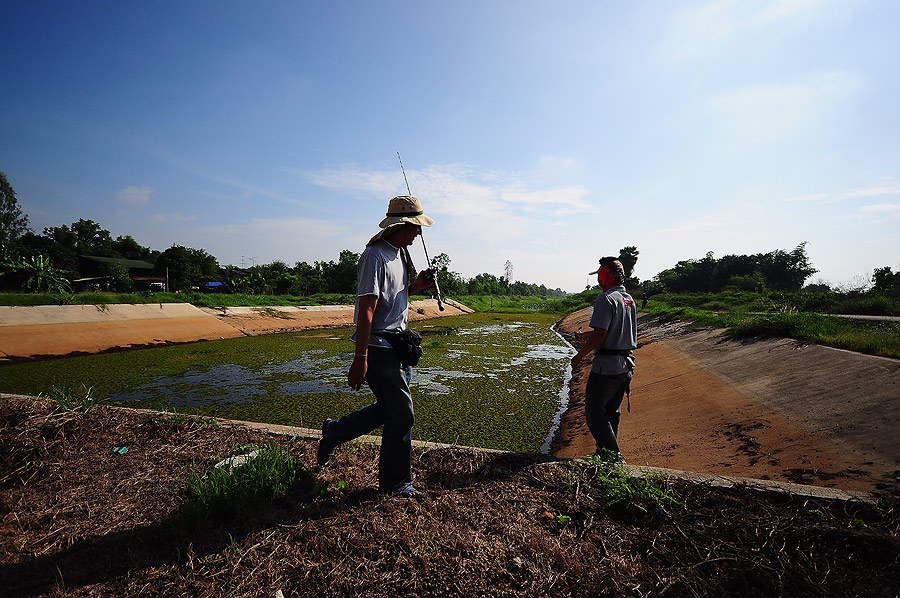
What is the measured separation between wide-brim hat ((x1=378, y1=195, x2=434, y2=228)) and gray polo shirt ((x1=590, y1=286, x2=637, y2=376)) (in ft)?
4.51

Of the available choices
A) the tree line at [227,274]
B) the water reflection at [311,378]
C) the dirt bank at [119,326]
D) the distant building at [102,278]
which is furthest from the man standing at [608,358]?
the distant building at [102,278]

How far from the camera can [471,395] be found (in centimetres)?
619

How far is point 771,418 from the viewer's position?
366 cm

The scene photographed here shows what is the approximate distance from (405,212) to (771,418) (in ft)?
13.4

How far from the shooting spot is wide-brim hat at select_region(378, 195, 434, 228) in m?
2.25

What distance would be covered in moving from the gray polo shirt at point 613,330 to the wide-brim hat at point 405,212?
1374mm

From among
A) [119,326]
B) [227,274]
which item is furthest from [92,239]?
[119,326]

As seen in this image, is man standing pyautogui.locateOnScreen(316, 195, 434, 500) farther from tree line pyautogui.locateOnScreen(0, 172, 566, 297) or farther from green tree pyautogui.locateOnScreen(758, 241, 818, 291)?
green tree pyautogui.locateOnScreen(758, 241, 818, 291)

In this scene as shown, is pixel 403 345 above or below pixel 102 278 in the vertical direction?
below

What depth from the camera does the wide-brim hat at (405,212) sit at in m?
2.25

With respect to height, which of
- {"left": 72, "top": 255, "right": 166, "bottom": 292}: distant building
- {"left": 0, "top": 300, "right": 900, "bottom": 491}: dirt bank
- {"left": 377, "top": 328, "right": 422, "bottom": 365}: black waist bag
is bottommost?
{"left": 0, "top": 300, "right": 900, "bottom": 491}: dirt bank

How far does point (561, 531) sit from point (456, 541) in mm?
537

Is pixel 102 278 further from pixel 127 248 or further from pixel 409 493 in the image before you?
pixel 409 493

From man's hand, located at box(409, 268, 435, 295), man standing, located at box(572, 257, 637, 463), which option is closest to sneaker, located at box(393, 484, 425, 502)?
man's hand, located at box(409, 268, 435, 295)
